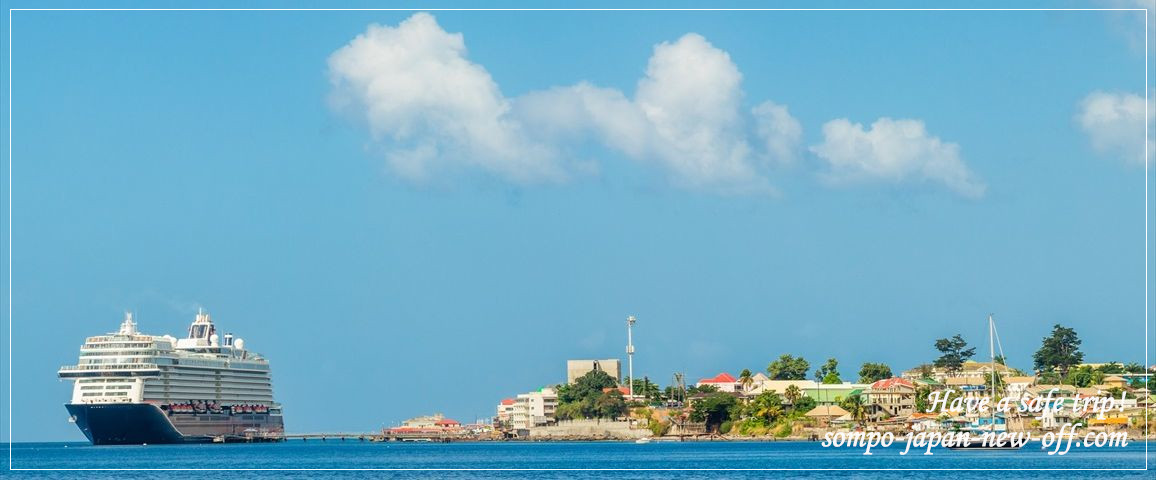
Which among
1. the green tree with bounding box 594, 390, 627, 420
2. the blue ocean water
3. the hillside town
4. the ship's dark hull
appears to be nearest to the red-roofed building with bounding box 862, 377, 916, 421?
the hillside town

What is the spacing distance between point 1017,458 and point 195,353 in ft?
218

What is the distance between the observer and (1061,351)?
140 m

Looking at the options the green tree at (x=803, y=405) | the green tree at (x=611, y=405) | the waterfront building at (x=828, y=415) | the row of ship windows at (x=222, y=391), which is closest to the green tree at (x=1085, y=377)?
the green tree at (x=803, y=405)

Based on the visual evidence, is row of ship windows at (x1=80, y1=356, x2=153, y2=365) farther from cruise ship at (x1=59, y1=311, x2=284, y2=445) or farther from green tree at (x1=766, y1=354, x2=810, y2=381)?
green tree at (x1=766, y1=354, x2=810, y2=381)

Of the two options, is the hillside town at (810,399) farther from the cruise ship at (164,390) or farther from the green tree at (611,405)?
the cruise ship at (164,390)

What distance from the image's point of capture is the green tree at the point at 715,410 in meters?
124

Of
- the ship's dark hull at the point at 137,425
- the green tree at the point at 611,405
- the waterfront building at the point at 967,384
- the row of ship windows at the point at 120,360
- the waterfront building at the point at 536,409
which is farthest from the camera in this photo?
the waterfront building at the point at 536,409

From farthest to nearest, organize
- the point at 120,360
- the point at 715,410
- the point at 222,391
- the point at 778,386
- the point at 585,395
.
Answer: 1. the point at 585,395
2. the point at 778,386
3. the point at 715,410
4. the point at 222,391
5. the point at 120,360

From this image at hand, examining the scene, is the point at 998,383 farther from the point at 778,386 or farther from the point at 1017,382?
the point at 778,386

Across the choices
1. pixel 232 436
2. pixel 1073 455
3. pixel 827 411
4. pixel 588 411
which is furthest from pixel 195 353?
pixel 1073 455

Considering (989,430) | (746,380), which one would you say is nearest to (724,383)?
(746,380)

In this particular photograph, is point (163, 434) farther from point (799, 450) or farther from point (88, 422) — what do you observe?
point (799, 450)

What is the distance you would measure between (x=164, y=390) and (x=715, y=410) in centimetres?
3879

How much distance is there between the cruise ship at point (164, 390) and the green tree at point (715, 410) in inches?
1247
